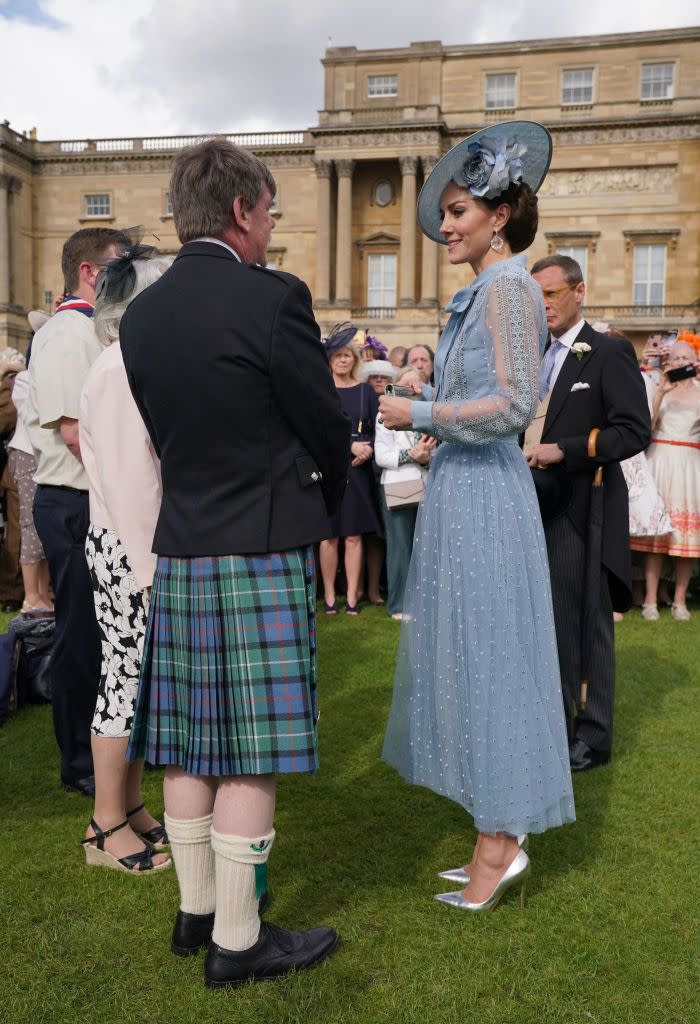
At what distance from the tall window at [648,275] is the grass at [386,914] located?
3445 centimetres

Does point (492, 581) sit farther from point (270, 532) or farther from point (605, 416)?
point (605, 416)

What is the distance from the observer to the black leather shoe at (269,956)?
2582 millimetres

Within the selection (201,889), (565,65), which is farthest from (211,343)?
(565,65)

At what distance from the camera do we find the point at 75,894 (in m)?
3.26

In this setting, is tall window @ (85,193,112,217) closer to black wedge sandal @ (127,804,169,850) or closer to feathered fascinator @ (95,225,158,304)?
feathered fascinator @ (95,225,158,304)

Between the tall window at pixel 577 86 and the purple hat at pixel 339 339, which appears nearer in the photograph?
the purple hat at pixel 339 339

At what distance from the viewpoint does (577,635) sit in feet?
14.7

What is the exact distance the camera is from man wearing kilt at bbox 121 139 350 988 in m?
2.26

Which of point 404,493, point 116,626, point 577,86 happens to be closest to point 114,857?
point 116,626

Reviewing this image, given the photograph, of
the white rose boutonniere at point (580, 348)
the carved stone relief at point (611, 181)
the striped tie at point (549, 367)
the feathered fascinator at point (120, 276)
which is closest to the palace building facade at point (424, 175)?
the carved stone relief at point (611, 181)

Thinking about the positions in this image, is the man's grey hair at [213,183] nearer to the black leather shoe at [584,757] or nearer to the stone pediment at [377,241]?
the black leather shoe at [584,757]

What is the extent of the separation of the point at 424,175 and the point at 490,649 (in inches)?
1500

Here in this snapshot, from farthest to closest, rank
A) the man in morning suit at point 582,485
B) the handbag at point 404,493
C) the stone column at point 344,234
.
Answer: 1. the stone column at point 344,234
2. the handbag at point 404,493
3. the man in morning suit at point 582,485

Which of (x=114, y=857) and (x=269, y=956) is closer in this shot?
(x=269, y=956)
